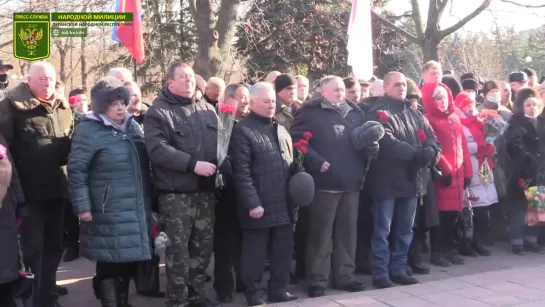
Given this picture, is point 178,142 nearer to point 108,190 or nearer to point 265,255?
point 108,190

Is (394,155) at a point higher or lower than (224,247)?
higher

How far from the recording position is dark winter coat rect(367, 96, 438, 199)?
5949 millimetres

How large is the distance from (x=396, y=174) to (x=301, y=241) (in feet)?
4.02

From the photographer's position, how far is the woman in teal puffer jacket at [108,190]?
468 cm

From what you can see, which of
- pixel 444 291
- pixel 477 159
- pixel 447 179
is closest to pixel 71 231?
pixel 444 291

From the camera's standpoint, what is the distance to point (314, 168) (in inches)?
221

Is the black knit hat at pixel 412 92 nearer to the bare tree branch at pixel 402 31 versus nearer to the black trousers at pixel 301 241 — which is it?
the black trousers at pixel 301 241

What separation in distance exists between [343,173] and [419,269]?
1.66 m

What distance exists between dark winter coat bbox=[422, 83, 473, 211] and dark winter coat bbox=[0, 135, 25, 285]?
14.1ft

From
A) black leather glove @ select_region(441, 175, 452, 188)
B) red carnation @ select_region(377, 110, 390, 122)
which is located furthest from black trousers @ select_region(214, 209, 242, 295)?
black leather glove @ select_region(441, 175, 452, 188)

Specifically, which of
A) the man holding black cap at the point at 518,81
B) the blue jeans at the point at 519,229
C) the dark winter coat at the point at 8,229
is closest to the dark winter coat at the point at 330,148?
the dark winter coat at the point at 8,229

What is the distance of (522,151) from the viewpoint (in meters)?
7.40

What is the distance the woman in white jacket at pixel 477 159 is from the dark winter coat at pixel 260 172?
2845 millimetres

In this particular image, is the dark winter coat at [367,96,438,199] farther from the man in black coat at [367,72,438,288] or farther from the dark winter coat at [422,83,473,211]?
the dark winter coat at [422,83,473,211]
